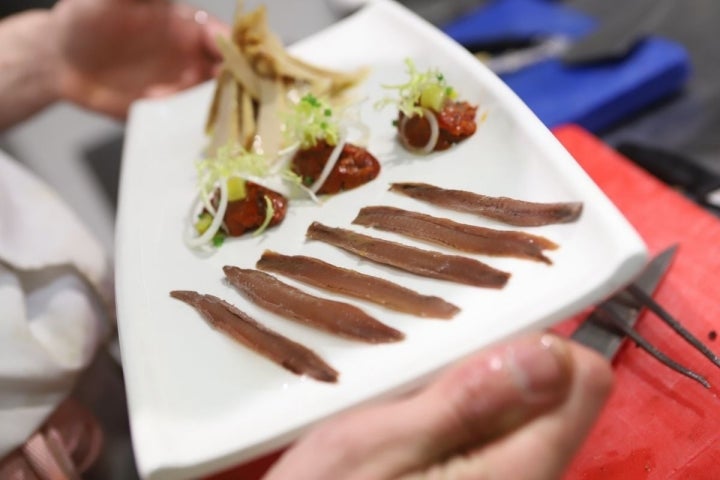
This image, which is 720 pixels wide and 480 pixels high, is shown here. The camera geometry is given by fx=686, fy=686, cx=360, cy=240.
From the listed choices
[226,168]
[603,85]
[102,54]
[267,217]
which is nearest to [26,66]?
[102,54]

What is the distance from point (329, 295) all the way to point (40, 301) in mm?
715

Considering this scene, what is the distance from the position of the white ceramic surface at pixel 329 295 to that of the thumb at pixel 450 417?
175mm

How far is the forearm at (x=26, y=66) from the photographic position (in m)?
2.00

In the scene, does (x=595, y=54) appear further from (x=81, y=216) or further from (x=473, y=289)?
(x=81, y=216)

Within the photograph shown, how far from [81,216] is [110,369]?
1.13 meters

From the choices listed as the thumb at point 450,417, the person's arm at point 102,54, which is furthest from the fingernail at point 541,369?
the person's arm at point 102,54

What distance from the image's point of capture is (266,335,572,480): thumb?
69cm

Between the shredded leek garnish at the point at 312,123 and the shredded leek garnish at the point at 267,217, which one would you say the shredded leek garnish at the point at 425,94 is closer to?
the shredded leek garnish at the point at 312,123

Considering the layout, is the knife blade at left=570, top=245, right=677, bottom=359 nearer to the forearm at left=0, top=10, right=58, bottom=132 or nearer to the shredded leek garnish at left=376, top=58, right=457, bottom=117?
the shredded leek garnish at left=376, top=58, right=457, bottom=117

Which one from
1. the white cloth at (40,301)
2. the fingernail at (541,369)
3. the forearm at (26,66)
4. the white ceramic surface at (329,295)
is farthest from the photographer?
the forearm at (26,66)

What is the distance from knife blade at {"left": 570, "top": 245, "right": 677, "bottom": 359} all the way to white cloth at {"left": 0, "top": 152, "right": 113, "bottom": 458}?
1021 mm

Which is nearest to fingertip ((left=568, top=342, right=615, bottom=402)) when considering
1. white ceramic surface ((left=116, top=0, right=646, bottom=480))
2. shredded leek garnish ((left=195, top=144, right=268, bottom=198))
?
white ceramic surface ((left=116, top=0, right=646, bottom=480))

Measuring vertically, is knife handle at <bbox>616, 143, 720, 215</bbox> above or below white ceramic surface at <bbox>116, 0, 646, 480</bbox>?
above

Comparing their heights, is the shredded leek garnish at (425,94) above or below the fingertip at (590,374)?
above
